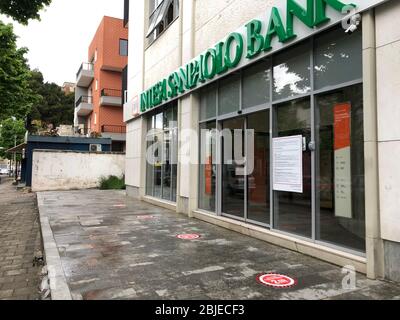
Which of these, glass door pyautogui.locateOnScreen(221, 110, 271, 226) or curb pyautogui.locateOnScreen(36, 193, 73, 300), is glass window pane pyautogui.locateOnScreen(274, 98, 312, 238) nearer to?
glass door pyautogui.locateOnScreen(221, 110, 271, 226)

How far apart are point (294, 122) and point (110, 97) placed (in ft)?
89.1

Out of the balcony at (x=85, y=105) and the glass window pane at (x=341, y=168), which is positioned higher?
the balcony at (x=85, y=105)

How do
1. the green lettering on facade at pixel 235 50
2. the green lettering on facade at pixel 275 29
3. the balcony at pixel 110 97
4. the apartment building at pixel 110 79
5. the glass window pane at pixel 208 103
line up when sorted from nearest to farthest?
the green lettering on facade at pixel 275 29
the green lettering on facade at pixel 235 50
the glass window pane at pixel 208 103
the balcony at pixel 110 97
the apartment building at pixel 110 79

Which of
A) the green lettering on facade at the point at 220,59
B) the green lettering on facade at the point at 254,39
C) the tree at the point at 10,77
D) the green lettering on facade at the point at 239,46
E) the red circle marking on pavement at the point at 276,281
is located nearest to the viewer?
the red circle marking on pavement at the point at 276,281

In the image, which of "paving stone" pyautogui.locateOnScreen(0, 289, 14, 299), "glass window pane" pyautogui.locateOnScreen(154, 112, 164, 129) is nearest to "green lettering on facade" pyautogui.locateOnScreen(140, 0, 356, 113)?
"glass window pane" pyautogui.locateOnScreen(154, 112, 164, 129)

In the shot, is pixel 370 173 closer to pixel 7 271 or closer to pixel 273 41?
pixel 273 41

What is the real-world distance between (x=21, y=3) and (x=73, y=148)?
55.1 feet

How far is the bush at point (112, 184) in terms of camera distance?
20922mm

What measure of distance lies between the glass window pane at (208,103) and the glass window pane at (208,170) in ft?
0.80

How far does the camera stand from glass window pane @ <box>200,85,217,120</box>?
30.6 ft

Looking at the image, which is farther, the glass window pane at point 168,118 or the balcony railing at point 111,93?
the balcony railing at point 111,93

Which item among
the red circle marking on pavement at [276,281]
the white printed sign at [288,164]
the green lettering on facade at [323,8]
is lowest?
the red circle marking on pavement at [276,281]

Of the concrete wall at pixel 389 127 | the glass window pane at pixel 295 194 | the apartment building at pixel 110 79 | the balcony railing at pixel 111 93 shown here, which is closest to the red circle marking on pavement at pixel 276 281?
the concrete wall at pixel 389 127

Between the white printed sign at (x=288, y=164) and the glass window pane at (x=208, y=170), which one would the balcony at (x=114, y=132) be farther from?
the white printed sign at (x=288, y=164)
